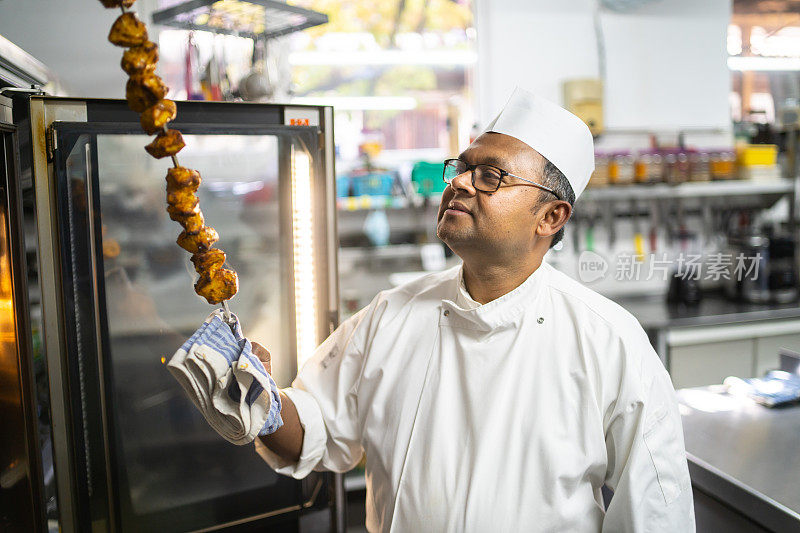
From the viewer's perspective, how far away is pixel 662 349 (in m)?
3.50

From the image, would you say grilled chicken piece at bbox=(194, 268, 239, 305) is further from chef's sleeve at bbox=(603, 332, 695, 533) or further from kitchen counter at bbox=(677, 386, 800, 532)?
kitchen counter at bbox=(677, 386, 800, 532)

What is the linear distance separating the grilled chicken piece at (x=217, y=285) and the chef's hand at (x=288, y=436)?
33cm

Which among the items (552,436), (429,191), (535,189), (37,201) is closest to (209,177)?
(37,201)

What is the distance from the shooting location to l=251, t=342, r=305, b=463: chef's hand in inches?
61.9

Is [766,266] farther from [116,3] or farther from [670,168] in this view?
[116,3]

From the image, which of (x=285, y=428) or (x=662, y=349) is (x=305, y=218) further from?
(x=662, y=349)

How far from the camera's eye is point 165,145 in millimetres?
1236

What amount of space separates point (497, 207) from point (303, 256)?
77 cm

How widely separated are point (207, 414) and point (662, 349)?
2.85 m

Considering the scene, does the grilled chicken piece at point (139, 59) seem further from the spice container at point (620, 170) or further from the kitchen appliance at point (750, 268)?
the kitchen appliance at point (750, 268)

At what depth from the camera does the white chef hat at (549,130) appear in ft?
5.16

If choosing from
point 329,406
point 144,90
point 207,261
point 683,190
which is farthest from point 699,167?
point 144,90

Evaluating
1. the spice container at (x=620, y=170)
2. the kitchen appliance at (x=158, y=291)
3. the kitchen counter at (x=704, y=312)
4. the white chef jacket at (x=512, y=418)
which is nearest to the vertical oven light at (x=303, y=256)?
the kitchen appliance at (x=158, y=291)

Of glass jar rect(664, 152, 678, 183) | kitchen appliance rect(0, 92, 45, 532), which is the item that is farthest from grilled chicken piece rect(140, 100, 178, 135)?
glass jar rect(664, 152, 678, 183)
